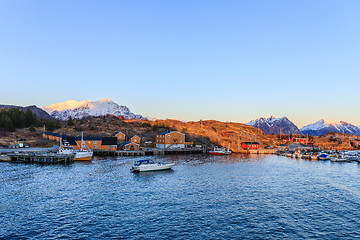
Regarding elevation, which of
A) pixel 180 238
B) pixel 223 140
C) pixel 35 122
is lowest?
pixel 180 238

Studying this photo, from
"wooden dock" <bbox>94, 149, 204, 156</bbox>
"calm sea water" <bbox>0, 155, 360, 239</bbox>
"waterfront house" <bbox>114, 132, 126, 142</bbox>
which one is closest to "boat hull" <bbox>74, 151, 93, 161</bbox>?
"wooden dock" <bbox>94, 149, 204, 156</bbox>

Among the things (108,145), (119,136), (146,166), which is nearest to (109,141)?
(108,145)

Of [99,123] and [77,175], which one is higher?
[99,123]

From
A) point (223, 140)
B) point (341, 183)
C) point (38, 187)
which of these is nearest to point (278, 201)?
point (341, 183)

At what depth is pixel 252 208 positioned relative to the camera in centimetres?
3553

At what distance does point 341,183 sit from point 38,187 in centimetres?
6431

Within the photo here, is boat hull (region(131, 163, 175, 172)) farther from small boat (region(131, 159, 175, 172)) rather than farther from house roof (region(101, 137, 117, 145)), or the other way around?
house roof (region(101, 137, 117, 145))

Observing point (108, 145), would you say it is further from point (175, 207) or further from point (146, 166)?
point (175, 207)

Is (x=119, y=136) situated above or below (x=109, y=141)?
above

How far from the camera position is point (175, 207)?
117 feet

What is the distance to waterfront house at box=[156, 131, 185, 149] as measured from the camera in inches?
5128

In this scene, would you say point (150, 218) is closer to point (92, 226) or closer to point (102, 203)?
point (92, 226)

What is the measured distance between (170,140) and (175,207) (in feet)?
315

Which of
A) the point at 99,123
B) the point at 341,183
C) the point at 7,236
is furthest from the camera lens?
the point at 99,123
